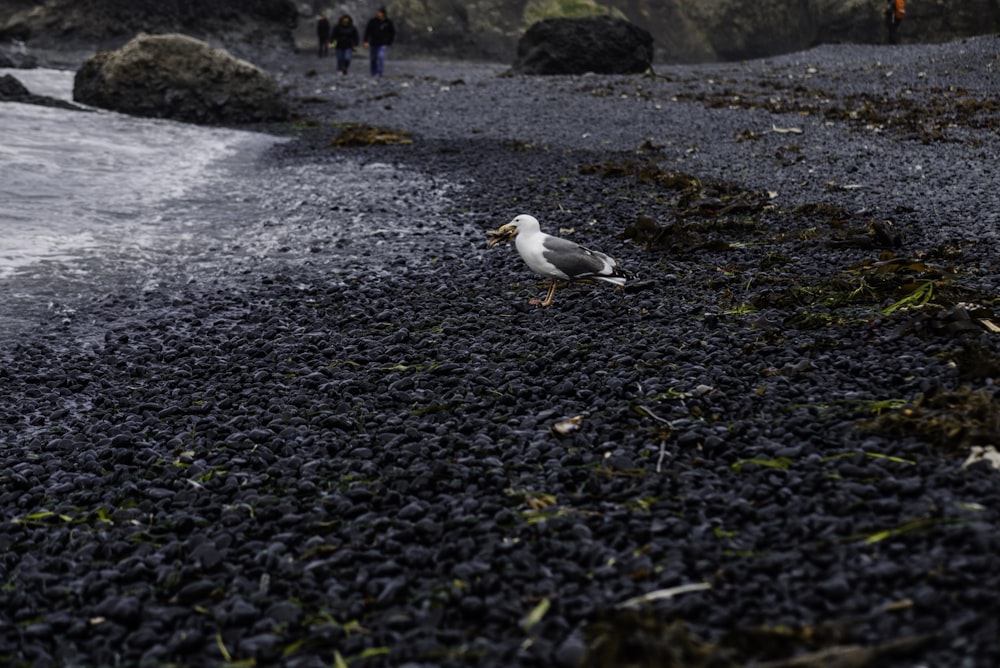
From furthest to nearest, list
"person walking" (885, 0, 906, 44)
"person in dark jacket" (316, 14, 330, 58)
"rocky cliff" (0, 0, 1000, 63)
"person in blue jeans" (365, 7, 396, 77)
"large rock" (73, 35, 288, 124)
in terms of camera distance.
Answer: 1. "person in dark jacket" (316, 14, 330, 58)
2. "rocky cliff" (0, 0, 1000, 63)
3. "person walking" (885, 0, 906, 44)
4. "person in blue jeans" (365, 7, 396, 77)
5. "large rock" (73, 35, 288, 124)

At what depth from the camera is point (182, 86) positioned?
69.2ft

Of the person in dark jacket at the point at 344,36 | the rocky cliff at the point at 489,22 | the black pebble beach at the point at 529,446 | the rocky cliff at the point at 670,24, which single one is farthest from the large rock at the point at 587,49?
the black pebble beach at the point at 529,446

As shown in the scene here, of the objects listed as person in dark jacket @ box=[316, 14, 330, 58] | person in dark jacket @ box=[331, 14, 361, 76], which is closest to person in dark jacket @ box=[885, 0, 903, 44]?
person in dark jacket @ box=[331, 14, 361, 76]

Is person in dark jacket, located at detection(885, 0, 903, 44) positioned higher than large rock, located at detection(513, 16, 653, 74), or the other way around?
person in dark jacket, located at detection(885, 0, 903, 44)

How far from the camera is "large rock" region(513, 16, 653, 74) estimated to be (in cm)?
2845

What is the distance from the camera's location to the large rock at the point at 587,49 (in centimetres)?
2845

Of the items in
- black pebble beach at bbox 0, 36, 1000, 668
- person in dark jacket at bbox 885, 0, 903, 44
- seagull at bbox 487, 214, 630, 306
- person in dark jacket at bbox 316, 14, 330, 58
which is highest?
person in dark jacket at bbox 885, 0, 903, 44

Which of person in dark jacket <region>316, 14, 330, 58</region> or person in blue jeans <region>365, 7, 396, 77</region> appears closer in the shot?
person in blue jeans <region>365, 7, 396, 77</region>

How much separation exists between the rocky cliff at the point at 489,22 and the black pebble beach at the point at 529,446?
3225 cm

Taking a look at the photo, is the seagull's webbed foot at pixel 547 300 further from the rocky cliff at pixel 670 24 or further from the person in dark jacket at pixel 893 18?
the rocky cliff at pixel 670 24

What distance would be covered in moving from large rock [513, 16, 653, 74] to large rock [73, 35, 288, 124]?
10.9m

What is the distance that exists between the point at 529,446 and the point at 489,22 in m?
49.6

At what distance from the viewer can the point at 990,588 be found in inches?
125

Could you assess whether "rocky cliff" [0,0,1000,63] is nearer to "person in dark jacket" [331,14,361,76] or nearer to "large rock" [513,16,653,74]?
"person in dark jacket" [331,14,361,76]
